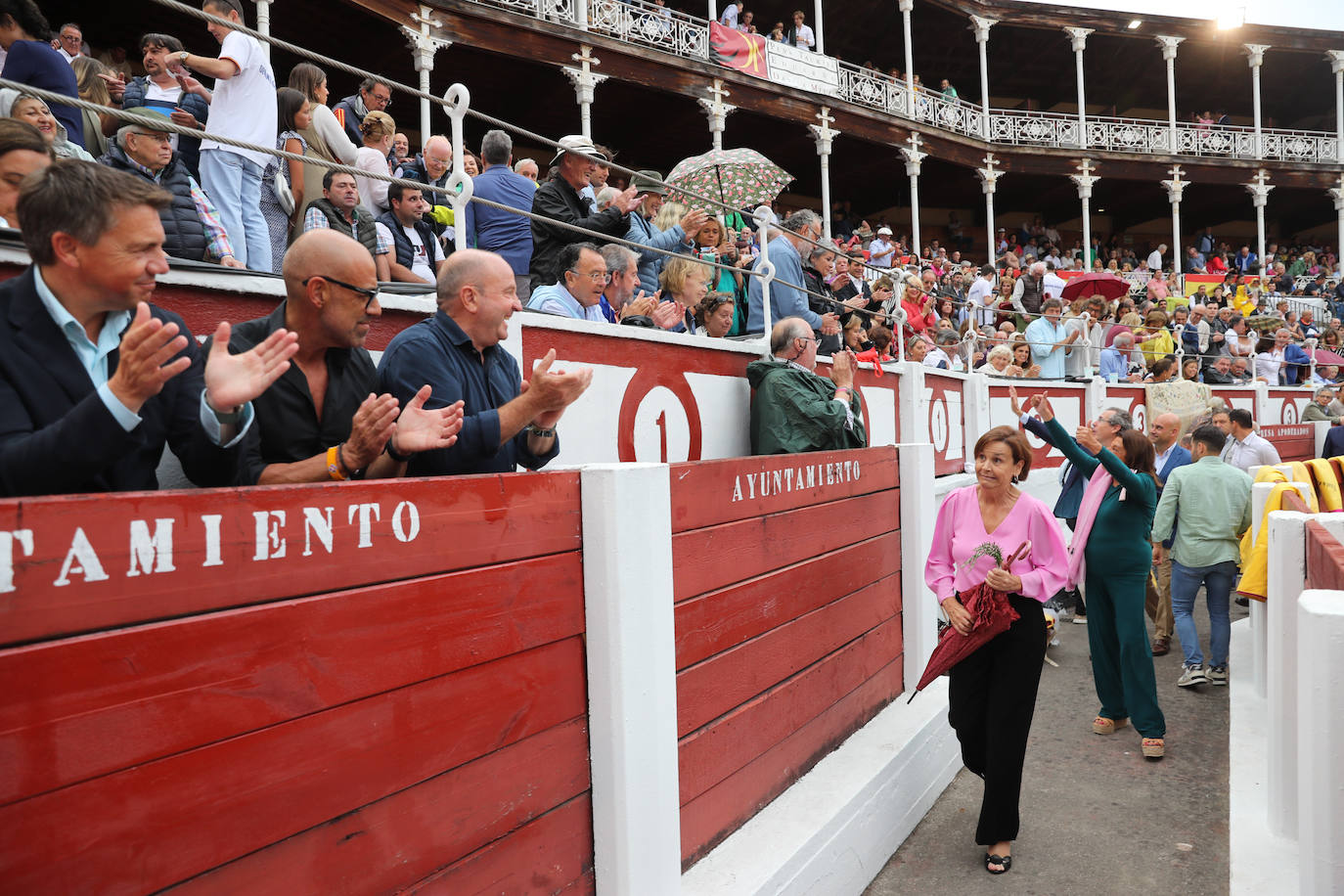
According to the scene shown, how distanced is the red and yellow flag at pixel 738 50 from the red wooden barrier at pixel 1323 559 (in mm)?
16658

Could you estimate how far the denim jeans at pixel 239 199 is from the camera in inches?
151

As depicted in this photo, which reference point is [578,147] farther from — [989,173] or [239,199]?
[989,173]

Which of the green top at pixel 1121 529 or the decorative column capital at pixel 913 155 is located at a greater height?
the decorative column capital at pixel 913 155

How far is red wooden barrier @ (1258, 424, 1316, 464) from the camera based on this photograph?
46.8 ft

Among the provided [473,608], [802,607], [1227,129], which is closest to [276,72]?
[802,607]

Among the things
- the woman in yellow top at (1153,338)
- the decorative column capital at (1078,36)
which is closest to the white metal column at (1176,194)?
the decorative column capital at (1078,36)

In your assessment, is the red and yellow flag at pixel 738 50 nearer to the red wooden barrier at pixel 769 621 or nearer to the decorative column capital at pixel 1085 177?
the decorative column capital at pixel 1085 177

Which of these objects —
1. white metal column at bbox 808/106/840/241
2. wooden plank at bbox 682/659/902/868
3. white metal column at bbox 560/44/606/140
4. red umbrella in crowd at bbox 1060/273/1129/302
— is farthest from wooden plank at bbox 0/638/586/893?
white metal column at bbox 808/106/840/241

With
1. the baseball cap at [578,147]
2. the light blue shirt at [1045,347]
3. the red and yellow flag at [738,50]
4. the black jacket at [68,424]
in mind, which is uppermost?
the red and yellow flag at [738,50]

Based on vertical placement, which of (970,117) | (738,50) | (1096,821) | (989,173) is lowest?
(1096,821)

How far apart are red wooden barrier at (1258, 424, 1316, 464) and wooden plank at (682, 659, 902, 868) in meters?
12.3

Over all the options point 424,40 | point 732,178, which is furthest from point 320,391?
point 424,40

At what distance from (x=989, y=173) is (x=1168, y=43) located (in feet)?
21.4

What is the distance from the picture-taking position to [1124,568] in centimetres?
514
